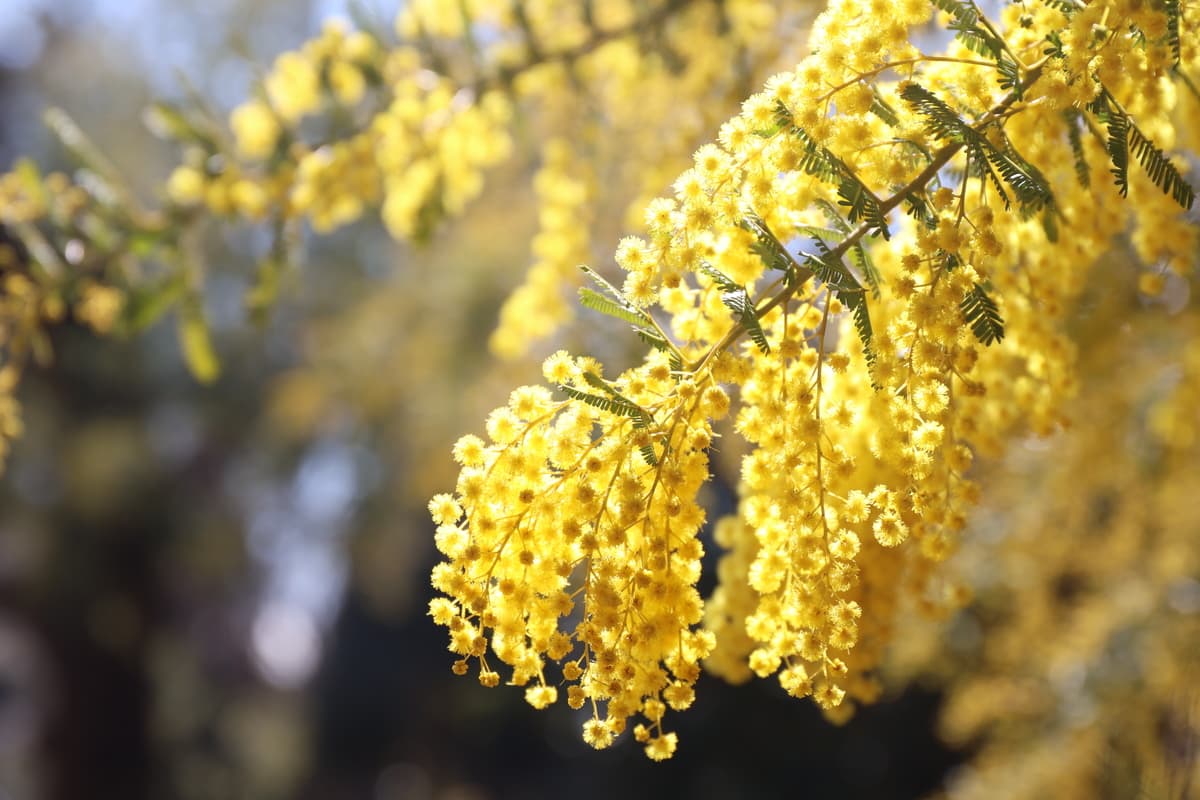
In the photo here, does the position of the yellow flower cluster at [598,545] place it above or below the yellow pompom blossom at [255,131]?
below

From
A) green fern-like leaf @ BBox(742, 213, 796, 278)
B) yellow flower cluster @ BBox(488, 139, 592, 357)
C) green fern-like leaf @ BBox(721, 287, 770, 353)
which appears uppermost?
yellow flower cluster @ BBox(488, 139, 592, 357)

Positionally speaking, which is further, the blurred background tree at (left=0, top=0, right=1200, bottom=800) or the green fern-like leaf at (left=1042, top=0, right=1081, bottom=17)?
the blurred background tree at (left=0, top=0, right=1200, bottom=800)

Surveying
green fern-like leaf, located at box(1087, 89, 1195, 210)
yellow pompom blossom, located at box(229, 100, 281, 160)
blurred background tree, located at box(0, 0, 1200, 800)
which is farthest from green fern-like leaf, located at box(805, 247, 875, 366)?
yellow pompom blossom, located at box(229, 100, 281, 160)

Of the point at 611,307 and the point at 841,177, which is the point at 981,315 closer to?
the point at 841,177

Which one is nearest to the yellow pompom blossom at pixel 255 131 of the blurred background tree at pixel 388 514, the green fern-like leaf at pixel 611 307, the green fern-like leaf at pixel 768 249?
the blurred background tree at pixel 388 514

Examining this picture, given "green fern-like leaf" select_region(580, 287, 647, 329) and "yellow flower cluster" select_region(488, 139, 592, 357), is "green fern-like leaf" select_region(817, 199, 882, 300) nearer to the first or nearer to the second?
"green fern-like leaf" select_region(580, 287, 647, 329)

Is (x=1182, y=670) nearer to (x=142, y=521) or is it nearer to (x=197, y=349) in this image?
(x=197, y=349)

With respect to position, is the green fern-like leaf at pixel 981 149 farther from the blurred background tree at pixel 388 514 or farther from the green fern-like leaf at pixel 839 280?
the blurred background tree at pixel 388 514
